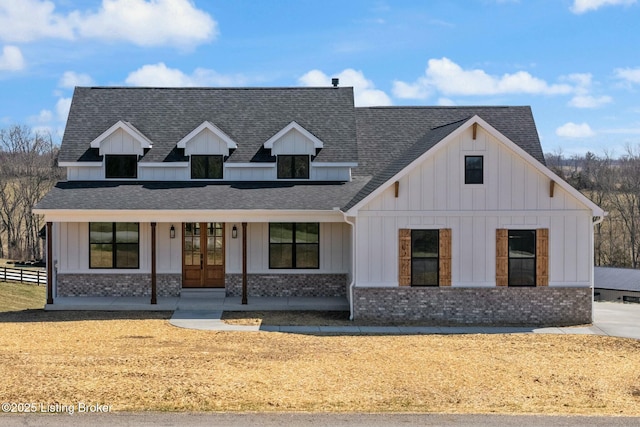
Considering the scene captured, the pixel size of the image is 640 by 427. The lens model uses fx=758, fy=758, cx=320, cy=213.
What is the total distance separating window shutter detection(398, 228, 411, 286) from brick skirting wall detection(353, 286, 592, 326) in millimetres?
280

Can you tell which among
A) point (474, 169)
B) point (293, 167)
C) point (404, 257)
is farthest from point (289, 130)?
point (474, 169)

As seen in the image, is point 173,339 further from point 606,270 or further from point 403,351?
point 606,270

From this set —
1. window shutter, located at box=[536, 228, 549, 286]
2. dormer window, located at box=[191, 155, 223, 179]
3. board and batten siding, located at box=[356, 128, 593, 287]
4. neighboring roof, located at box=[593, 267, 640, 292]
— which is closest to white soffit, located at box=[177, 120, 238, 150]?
dormer window, located at box=[191, 155, 223, 179]

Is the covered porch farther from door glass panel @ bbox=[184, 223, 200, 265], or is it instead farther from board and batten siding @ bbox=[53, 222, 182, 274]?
door glass panel @ bbox=[184, 223, 200, 265]

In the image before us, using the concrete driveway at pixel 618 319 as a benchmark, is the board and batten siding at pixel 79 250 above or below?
above

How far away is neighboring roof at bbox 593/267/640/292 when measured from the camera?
126 feet

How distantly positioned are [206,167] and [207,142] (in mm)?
844

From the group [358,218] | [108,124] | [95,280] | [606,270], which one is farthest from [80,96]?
[606,270]

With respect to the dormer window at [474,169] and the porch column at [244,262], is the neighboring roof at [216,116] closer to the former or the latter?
the porch column at [244,262]

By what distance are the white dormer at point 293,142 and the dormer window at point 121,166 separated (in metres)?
4.50

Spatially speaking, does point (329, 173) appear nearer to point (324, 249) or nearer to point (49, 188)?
point (324, 249)

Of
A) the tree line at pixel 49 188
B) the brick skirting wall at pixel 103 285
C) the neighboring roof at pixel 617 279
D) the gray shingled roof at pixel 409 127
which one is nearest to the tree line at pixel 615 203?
the tree line at pixel 49 188

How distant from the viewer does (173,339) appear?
18.2 metres

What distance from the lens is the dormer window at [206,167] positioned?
84.0 ft
